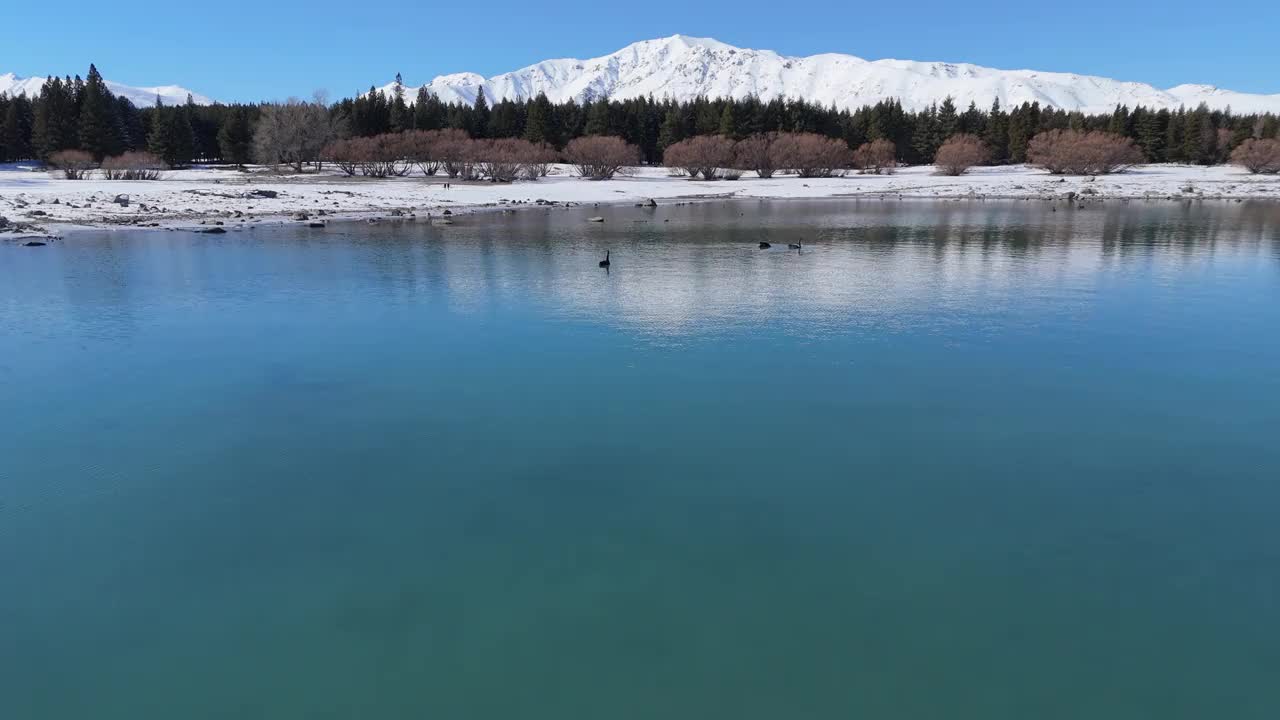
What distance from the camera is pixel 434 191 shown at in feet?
217

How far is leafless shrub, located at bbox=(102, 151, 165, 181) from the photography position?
226 feet

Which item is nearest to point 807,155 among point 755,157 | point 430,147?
point 755,157

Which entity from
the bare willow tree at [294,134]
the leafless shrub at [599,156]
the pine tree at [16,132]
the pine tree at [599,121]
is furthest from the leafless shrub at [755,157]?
the pine tree at [16,132]

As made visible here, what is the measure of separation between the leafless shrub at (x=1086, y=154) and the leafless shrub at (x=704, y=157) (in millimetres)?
36802

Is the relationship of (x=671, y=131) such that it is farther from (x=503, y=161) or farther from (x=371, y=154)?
(x=371, y=154)

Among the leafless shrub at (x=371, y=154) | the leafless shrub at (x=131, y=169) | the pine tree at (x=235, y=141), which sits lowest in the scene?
the leafless shrub at (x=131, y=169)

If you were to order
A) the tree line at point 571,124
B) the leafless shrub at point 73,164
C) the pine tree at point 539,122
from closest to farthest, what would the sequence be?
the leafless shrub at point 73,164 → the tree line at point 571,124 → the pine tree at point 539,122

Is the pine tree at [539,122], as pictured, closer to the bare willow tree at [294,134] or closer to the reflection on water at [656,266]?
the bare willow tree at [294,134]

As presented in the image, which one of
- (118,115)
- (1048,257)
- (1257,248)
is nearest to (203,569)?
(1048,257)

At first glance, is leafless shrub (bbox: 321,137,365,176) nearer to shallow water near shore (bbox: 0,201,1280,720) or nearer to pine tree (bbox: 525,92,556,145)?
pine tree (bbox: 525,92,556,145)

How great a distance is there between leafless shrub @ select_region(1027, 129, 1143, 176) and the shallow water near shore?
267 ft

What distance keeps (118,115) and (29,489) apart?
105870 mm

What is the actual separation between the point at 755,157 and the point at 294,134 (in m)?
49.6

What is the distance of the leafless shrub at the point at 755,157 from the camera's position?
96.8 m
